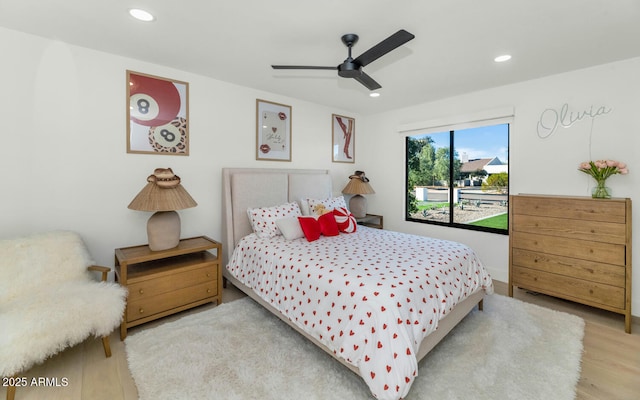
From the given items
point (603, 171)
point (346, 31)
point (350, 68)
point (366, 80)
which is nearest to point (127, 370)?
point (350, 68)

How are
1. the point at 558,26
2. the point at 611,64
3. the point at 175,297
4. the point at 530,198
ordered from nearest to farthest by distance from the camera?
the point at 558,26 → the point at 175,297 → the point at 611,64 → the point at 530,198

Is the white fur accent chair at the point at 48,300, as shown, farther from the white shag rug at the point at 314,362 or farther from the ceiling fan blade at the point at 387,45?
the ceiling fan blade at the point at 387,45

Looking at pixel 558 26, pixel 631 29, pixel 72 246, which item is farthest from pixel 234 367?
pixel 631 29

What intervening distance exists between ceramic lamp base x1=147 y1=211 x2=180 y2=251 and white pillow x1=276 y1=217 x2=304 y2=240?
102 centimetres

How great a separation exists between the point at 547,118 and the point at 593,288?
5.90 ft

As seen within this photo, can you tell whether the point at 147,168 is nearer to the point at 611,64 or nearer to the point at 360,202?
the point at 360,202

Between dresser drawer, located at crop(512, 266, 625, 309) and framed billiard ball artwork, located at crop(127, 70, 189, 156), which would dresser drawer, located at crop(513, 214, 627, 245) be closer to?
dresser drawer, located at crop(512, 266, 625, 309)

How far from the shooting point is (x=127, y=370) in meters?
1.87

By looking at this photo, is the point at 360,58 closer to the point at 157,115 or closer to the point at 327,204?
the point at 327,204

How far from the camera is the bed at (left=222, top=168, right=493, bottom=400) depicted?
1.56 meters

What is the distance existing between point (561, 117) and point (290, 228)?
3.15m

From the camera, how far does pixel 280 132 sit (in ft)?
12.5

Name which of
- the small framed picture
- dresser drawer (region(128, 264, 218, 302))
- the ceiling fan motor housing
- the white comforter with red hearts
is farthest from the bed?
the small framed picture

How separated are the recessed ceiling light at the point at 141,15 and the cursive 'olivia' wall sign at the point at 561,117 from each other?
153 inches
